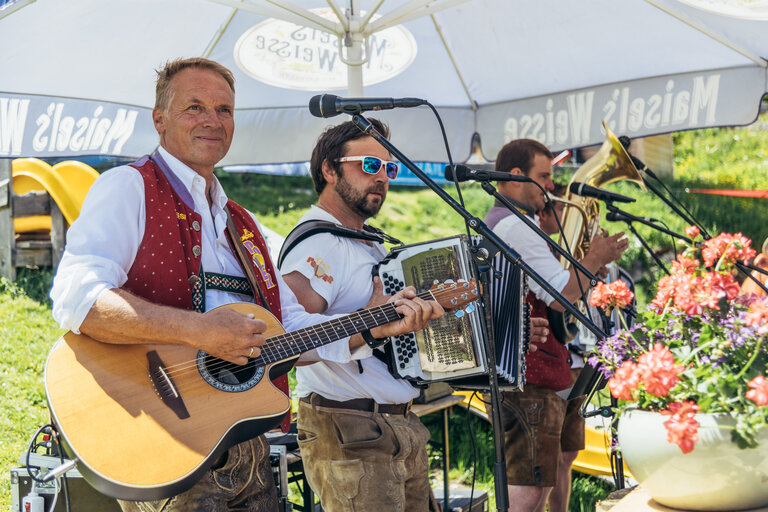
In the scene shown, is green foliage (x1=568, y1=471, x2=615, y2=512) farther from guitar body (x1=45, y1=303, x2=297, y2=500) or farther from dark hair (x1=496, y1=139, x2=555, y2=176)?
guitar body (x1=45, y1=303, x2=297, y2=500)

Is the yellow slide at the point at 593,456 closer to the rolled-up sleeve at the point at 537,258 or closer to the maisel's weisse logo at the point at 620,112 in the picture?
the rolled-up sleeve at the point at 537,258

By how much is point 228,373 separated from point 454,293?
3.02 feet

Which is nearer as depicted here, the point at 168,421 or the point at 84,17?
the point at 168,421

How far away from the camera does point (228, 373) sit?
8.23ft

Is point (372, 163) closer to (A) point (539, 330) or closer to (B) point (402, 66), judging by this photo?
(A) point (539, 330)

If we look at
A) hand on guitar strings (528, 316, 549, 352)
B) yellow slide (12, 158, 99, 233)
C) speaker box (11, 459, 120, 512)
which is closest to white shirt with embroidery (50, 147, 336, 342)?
speaker box (11, 459, 120, 512)

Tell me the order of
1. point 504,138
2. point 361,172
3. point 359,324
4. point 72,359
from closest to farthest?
1. point 72,359
2. point 359,324
3. point 361,172
4. point 504,138

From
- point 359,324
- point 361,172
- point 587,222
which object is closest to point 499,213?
point 587,222

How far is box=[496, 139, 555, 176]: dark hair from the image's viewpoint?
14.8 ft

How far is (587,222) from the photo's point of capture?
452 centimetres

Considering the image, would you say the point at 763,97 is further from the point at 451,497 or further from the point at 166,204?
the point at 166,204

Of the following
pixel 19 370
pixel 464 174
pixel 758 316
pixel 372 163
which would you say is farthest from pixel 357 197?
pixel 19 370

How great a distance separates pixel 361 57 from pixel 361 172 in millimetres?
1021

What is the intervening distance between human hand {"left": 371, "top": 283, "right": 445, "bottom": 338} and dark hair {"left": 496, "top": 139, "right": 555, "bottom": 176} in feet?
6.03
